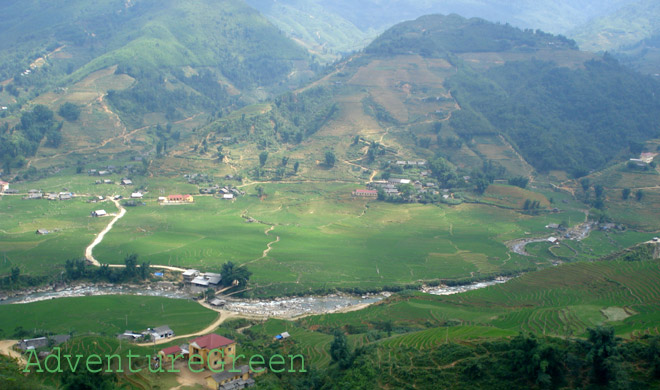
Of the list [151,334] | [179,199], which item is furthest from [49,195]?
[151,334]

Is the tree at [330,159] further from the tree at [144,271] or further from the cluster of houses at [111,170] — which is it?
the tree at [144,271]

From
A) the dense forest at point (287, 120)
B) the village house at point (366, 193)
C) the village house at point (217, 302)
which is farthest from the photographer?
the dense forest at point (287, 120)

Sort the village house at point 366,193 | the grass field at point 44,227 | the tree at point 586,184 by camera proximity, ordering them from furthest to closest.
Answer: the tree at point 586,184 → the village house at point 366,193 → the grass field at point 44,227

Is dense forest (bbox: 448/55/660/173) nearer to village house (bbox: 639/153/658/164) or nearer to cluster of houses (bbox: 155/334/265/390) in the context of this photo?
village house (bbox: 639/153/658/164)

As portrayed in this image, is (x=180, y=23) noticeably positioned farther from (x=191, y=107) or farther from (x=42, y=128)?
(x=42, y=128)

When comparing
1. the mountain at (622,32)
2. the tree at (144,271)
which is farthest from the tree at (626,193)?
the mountain at (622,32)

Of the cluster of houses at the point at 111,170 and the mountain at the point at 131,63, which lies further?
the mountain at the point at 131,63

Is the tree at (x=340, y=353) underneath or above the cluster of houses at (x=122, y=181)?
underneath

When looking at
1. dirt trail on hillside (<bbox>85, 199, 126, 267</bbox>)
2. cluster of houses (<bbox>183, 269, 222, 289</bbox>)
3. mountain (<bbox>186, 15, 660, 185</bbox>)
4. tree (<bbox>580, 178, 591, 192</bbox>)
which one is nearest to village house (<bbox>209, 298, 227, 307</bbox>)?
cluster of houses (<bbox>183, 269, 222, 289</bbox>)
